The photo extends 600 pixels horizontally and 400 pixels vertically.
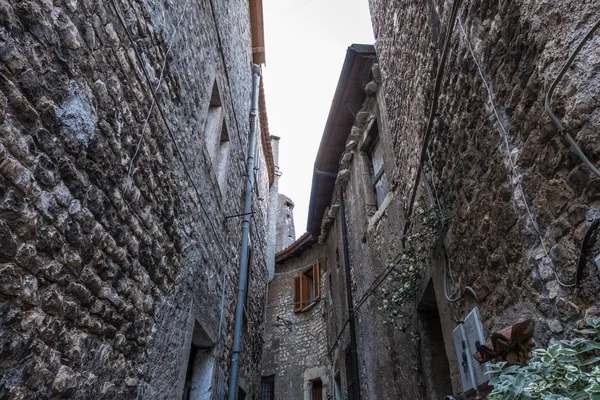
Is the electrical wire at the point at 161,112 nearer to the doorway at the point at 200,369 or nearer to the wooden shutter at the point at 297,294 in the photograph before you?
the doorway at the point at 200,369

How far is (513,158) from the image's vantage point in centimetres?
215

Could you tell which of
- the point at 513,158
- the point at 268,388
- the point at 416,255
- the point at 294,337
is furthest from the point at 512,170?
the point at 268,388

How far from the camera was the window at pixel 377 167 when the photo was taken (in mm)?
6363

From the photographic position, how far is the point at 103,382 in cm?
226

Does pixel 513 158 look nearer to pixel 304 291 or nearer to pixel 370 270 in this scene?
pixel 370 270

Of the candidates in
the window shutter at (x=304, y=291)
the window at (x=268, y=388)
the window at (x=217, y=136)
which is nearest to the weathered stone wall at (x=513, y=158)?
the window at (x=217, y=136)

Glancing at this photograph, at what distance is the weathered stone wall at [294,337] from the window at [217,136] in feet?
19.4

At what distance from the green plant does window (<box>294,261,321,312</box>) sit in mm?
10151

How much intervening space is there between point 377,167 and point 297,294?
6.97 metres

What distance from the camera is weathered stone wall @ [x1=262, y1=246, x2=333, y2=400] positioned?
10.9 metres

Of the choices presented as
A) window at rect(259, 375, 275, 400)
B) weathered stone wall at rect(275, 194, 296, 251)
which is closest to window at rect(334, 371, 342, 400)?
window at rect(259, 375, 275, 400)

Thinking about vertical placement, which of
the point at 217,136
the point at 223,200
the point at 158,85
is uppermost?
the point at 217,136

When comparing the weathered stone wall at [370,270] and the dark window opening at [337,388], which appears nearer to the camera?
the weathered stone wall at [370,270]

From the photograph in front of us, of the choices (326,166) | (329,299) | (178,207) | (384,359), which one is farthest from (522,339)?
(329,299)
